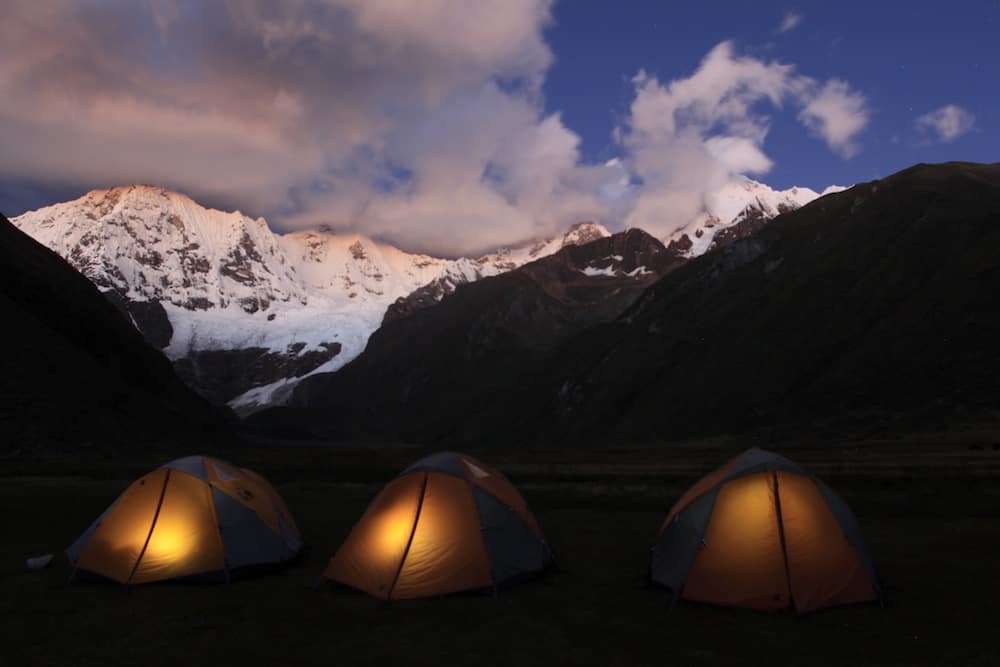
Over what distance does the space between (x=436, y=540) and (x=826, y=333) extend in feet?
258

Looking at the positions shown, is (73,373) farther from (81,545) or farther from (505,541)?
(505,541)

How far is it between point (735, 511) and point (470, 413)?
161m

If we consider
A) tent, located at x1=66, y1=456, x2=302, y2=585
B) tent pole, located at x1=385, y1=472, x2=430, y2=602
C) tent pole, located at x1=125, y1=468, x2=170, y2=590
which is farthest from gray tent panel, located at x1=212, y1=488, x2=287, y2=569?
tent pole, located at x1=385, y1=472, x2=430, y2=602

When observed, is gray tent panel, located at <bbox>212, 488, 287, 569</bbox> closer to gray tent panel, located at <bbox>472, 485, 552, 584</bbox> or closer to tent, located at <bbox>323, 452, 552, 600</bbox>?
tent, located at <bbox>323, 452, 552, 600</bbox>

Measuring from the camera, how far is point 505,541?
1499 cm

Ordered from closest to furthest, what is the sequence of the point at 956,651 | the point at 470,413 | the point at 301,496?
the point at 956,651 → the point at 301,496 → the point at 470,413

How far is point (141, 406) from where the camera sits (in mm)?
75812

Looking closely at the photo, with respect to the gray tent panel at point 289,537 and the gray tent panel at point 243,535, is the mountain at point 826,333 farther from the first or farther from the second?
the gray tent panel at point 243,535

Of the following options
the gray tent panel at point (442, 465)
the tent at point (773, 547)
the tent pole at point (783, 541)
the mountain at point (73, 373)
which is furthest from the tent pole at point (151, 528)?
the mountain at point (73, 373)

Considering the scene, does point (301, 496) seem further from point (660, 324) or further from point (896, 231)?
point (660, 324)

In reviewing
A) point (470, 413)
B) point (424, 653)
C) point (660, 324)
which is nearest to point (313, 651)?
point (424, 653)

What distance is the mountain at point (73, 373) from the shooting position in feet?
196

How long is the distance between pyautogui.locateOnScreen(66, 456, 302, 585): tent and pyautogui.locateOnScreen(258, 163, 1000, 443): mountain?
191 feet

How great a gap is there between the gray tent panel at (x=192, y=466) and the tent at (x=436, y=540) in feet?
12.1
